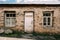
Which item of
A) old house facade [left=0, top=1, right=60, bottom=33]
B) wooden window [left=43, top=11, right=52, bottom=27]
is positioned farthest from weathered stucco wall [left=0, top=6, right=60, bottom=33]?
wooden window [left=43, top=11, right=52, bottom=27]

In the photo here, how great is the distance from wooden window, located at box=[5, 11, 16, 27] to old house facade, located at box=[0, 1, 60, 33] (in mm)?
269

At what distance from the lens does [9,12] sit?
561 inches

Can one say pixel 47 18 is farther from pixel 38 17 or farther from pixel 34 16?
pixel 34 16

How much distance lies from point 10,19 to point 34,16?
96.2 inches

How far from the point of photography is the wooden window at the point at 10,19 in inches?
562

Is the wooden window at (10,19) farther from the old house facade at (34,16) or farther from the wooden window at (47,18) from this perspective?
the wooden window at (47,18)

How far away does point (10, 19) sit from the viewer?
14383mm

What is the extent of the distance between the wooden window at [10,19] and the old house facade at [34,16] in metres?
0.27

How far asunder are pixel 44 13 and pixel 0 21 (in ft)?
14.4

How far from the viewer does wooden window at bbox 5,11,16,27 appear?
14.3 metres

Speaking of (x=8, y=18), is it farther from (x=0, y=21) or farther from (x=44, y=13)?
(x=44, y=13)

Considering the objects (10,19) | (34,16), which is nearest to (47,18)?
(34,16)

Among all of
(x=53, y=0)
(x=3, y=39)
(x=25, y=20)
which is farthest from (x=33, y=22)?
(x=3, y=39)

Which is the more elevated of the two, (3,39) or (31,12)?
(31,12)
